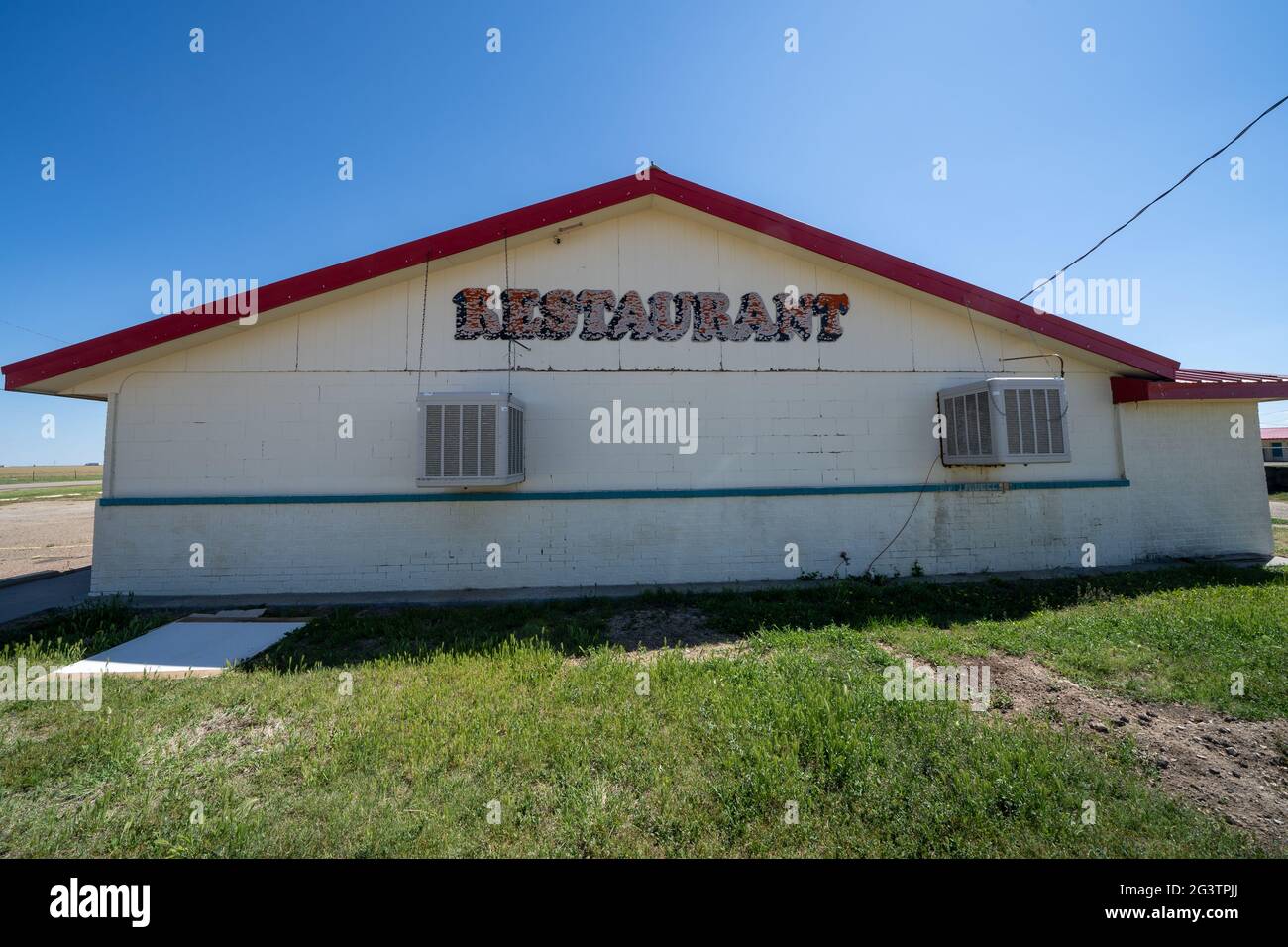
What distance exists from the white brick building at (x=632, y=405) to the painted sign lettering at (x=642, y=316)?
36mm

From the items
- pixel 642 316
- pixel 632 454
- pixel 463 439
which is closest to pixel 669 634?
pixel 632 454

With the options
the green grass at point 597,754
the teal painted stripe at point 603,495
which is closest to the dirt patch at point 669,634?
the green grass at point 597,754

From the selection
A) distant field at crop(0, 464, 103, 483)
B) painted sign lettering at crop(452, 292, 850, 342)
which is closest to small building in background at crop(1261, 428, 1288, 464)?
painted sign lettering at crop(452, 292, 850, 342)

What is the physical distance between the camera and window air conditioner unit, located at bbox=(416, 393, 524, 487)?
271 inches

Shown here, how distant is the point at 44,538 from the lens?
12859 mm

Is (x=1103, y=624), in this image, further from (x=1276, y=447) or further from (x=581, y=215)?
(x=1276, y=447)

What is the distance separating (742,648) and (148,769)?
15.0 ft

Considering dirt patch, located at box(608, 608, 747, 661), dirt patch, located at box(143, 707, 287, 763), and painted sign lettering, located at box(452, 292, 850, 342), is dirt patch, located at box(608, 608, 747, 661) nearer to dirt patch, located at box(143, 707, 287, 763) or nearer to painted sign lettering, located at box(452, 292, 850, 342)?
dirt patch, located at box(143, 707, 287, 763)

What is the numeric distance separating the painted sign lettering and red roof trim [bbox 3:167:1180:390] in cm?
81

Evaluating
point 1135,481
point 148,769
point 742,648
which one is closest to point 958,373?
point 1135,481

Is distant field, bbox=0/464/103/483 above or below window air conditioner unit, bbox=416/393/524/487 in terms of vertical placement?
above

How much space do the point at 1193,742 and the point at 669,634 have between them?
4.11 metres

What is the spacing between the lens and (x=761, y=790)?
9.10 feet
